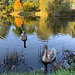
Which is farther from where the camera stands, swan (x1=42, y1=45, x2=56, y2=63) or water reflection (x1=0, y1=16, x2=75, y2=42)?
water reflection (x1=0, y1=16, x2=75, y2=42)

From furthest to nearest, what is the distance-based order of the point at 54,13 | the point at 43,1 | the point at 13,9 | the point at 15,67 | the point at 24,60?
the point at 13,9, the point at 54,13, the point at 43,1, the point at 24,60, the point at 15,67

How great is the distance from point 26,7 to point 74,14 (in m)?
32.4

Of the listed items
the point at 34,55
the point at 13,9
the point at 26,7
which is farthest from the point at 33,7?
the point at 34,55

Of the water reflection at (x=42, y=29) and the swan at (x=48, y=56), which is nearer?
the swan at (x=48, y=56)

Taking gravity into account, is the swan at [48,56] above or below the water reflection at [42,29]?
below

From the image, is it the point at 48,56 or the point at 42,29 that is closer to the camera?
the point at 48,56

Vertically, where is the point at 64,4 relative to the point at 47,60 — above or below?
above

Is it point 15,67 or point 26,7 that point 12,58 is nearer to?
point 15,67

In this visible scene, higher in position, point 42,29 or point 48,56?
point 42,29

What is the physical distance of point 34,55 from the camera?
10781 mm

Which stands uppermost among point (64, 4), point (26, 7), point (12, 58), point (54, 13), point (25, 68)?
point (26, 7)

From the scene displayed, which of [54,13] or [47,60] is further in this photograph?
[54,13]

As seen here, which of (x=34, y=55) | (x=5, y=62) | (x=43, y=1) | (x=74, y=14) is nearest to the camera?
(x=5, y=62)

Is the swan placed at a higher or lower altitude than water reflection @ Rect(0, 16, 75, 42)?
lower
